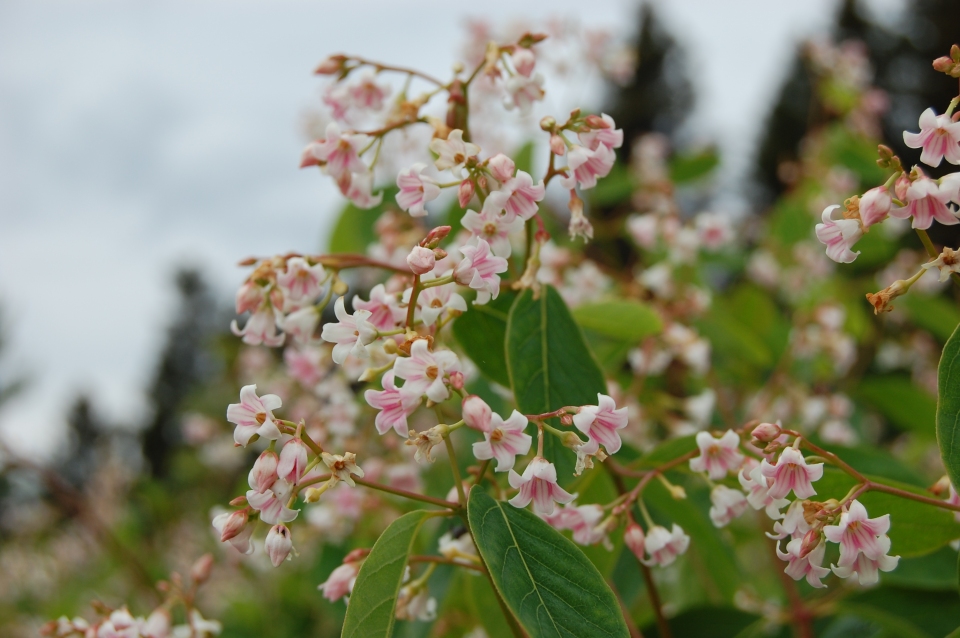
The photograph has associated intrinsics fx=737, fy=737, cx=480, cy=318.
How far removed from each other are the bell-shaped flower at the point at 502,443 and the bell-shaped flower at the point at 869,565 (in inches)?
16.0

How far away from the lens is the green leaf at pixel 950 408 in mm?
875

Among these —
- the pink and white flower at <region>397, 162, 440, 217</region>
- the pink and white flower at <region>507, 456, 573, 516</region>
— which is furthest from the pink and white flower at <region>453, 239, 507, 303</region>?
the pink and white flower at <region>507, 456, 573, 516</region>

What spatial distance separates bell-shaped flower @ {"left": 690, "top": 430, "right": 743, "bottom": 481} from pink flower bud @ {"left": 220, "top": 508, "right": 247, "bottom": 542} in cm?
64

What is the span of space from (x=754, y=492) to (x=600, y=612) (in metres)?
0.26

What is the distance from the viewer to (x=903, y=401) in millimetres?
2770

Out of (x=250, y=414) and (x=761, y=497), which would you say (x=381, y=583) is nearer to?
(x=250, y=414)

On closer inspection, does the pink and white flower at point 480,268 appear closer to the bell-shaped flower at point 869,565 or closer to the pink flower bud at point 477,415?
the pink flower bud at point 477,415

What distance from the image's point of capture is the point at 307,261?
46.4 inches

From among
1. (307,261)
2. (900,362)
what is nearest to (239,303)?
(307,261)

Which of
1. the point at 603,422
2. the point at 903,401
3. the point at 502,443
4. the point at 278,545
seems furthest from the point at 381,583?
the point at 903,401

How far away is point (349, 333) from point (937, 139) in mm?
755

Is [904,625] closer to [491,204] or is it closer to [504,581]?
[504,581]

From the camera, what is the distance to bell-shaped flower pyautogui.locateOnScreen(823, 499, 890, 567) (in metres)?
0.86

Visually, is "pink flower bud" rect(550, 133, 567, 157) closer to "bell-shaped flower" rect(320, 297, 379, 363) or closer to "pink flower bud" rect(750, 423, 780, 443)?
"bell-shaped flower" rect(320, 297, 379, 363)
